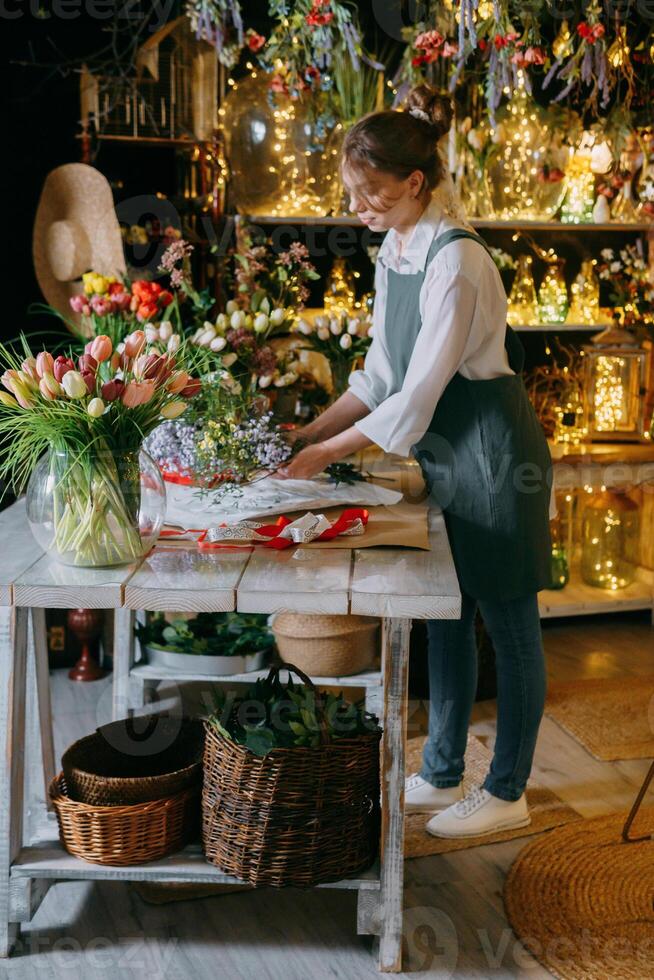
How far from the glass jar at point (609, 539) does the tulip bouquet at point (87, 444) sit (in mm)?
2382

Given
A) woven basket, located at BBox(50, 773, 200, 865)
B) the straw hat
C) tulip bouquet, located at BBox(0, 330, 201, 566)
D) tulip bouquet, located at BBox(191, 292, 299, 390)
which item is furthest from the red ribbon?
the straw hat

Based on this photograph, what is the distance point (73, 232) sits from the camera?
3.38 meters

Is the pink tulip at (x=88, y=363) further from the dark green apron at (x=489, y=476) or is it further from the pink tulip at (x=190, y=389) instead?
the dark green apron at (x=489, y=476)

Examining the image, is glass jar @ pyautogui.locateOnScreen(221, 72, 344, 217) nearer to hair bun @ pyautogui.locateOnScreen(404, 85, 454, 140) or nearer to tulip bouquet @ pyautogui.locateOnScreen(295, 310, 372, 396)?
tulip bouquet @ pyautogui.locateOnScreen(295, 310, 372, 396)

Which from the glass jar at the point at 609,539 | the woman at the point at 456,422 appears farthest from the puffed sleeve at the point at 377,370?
the glass jar at the point at 609,539

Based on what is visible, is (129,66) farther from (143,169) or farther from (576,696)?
(576,696)

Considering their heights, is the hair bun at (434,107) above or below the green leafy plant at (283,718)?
above

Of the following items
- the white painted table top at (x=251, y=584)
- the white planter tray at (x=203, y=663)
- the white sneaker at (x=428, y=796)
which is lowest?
the white sneaker at (x=428, y=796)

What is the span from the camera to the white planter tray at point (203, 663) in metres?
2.85

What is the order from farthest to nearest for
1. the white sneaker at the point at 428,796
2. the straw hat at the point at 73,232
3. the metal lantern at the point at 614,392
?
the metal lantern at the point at 614,392
the straw hat at the point at 73,232
the white sneaker at the point at 428,796

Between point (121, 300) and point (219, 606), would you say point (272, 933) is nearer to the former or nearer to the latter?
point (219, 606)

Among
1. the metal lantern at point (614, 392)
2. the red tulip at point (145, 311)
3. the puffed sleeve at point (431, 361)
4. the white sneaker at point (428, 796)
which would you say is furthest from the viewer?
the metal lantern at point (614, 392)

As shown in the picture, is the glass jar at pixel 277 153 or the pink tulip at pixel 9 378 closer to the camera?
the pink tulip at pixel 9 378

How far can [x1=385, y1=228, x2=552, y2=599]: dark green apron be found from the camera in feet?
7.79
